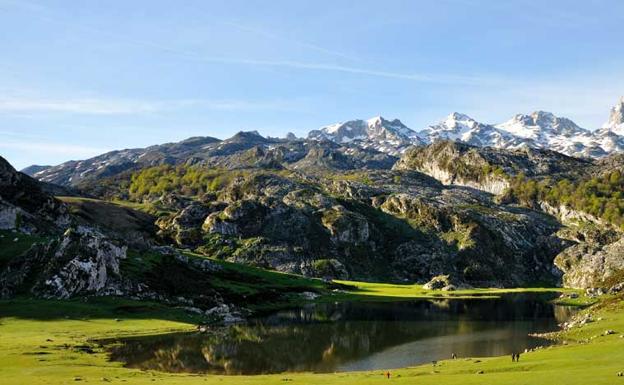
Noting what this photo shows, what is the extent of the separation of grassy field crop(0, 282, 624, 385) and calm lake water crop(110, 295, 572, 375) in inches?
300

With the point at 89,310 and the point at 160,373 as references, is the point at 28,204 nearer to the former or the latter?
the point at 89,310

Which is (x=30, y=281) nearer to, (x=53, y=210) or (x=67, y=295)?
(x=67, y=295)

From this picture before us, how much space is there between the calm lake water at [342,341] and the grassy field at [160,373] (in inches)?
300

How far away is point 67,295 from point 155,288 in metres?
24.1

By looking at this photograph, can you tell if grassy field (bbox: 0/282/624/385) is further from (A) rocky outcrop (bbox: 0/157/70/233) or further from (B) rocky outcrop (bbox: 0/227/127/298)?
(A) rocky outcrop (bbox: 0/157/70/233)

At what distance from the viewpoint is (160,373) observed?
72062mm

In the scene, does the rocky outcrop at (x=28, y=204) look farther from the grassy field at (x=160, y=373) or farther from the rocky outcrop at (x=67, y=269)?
the grassy field at (x=160, y=373)

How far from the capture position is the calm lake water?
83.1 meters

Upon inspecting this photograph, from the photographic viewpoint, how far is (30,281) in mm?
128375

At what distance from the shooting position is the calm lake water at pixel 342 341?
83062 mm

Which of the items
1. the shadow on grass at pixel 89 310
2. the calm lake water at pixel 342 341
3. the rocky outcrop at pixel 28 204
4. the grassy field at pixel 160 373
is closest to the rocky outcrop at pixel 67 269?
the shadow on grass at pixel 89 310

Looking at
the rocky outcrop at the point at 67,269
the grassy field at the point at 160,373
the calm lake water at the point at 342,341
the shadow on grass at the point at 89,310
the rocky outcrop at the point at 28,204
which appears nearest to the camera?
the grassy field at the point at 160,373

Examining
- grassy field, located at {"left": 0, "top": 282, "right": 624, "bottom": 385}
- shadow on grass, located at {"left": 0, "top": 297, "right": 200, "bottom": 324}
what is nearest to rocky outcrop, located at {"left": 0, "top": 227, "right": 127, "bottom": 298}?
shadow on grass, located at {"left": 0, "top": 297, "right": 200, "bottom": 324}

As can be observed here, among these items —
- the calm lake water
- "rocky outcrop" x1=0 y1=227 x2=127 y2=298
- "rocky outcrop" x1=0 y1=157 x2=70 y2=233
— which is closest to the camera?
the calm lake water
